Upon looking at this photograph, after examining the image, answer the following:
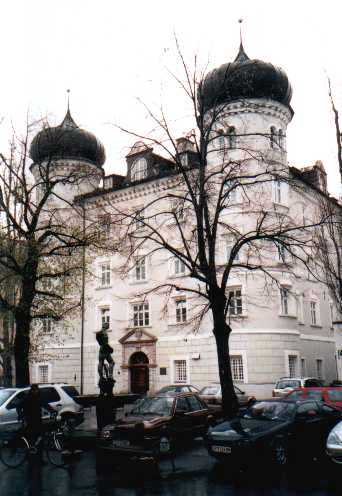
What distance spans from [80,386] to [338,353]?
63.1 feet

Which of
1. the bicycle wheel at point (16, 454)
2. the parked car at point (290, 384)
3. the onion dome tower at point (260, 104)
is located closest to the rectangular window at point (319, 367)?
the parked car at point (290, 384)

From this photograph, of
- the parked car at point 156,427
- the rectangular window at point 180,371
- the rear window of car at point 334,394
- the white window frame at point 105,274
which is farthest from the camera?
the white window frame at point 105,274

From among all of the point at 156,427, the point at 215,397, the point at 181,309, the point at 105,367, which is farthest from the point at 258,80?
the point at 156,427

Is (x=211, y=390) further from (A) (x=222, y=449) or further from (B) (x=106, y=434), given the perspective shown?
(A) (x=222, y=449)

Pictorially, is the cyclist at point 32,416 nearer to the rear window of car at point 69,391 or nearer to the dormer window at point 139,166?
the rear window of car at point 69,391

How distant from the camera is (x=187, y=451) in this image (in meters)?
15.4

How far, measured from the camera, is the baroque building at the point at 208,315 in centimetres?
3281

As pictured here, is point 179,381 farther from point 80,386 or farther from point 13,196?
point 13,196

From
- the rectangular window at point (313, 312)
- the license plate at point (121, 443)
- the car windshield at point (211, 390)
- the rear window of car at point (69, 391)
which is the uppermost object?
the rectangular window at point (313, 312)

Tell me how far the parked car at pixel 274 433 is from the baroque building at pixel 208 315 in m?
15.6

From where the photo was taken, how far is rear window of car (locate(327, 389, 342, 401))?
18.2m

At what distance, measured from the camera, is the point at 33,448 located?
13609 millimetres

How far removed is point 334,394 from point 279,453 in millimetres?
6247

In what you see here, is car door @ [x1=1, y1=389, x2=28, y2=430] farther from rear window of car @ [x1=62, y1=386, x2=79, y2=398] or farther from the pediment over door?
the pediment over door
